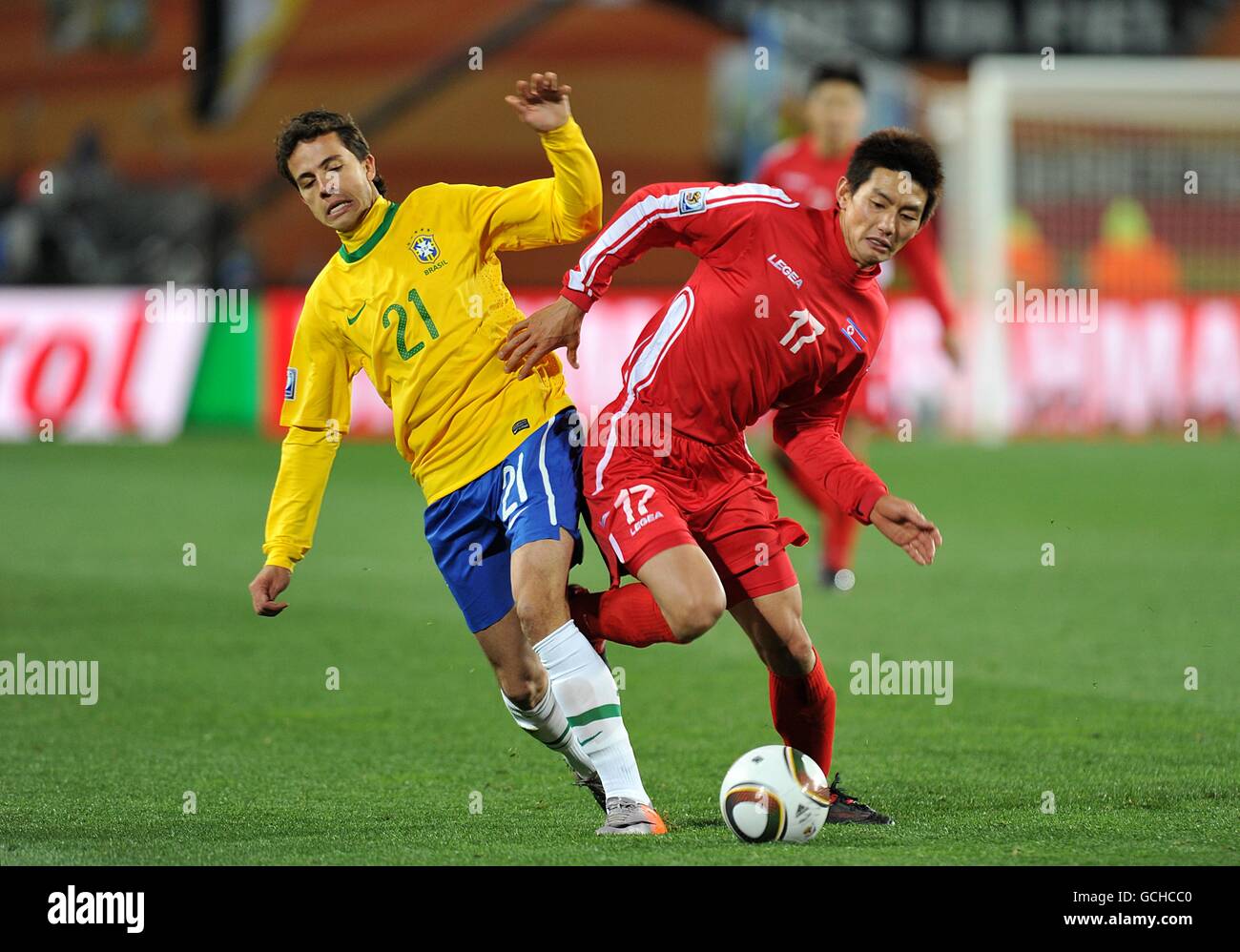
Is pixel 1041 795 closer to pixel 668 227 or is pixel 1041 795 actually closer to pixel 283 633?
pixel 668 227

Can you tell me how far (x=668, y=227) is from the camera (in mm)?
5336

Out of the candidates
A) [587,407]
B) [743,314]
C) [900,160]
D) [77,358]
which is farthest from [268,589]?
[77,358]

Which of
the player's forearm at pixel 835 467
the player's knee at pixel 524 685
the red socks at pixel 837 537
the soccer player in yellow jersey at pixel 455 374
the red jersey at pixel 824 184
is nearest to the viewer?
the player's forearm at pixel 835 467

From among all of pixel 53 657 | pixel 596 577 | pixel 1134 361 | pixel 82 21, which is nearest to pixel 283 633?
→ pixel 53 657

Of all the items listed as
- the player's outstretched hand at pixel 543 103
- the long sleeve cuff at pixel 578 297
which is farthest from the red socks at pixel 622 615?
the player's outstretched hand at pixel 543 103

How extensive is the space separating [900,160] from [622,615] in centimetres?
142

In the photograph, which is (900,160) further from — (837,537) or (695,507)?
(837,537)

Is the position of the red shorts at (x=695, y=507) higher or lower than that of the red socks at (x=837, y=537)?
higher

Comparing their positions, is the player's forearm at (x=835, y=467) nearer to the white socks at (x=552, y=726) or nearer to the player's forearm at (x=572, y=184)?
the player's forearm at (x=572, y=184)

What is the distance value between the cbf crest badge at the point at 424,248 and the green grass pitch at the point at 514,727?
1.53 meters

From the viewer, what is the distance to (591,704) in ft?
16.6

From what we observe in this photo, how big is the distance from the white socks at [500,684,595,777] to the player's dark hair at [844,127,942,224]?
170 centimetres

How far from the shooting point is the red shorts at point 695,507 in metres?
5.15

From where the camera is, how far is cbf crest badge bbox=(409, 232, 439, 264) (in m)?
5.44
